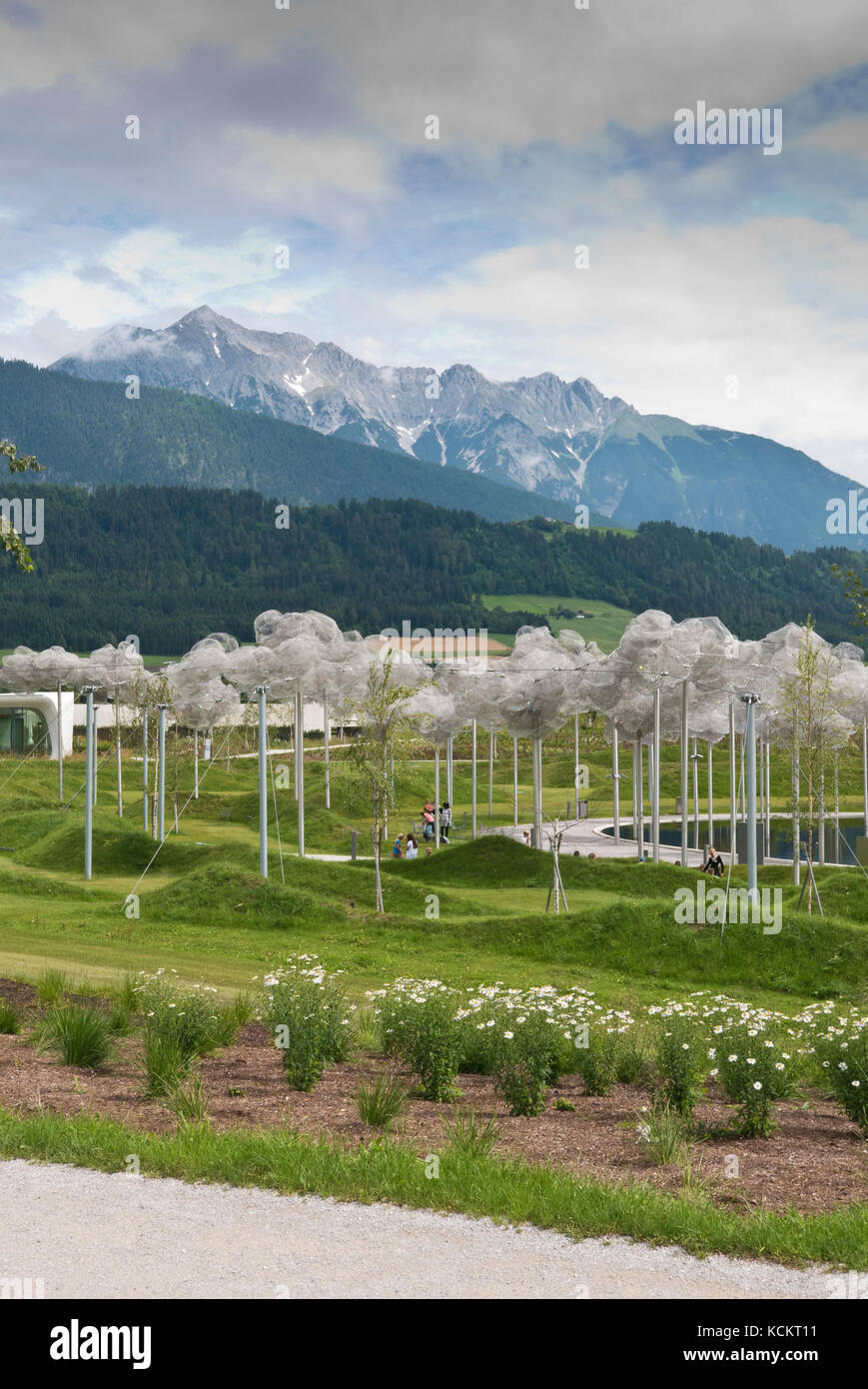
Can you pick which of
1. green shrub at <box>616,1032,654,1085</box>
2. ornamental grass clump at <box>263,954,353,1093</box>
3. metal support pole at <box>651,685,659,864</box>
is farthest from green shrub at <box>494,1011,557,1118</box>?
metal support pole at <box>651,685,659,864</box>

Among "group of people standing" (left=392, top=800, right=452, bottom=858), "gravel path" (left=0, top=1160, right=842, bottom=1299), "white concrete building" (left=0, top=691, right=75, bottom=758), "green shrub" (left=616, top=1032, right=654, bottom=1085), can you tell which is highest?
"white concrete building" (left=0, top=691, right=75, bottom=758)

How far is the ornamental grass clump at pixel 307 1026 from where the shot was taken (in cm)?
1156

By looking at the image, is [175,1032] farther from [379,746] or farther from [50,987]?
[379,746]

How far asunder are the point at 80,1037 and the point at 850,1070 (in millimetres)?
7408

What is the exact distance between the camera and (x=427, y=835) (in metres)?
51.3

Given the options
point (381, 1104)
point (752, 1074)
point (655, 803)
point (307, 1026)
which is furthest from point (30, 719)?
point (752, 1074)

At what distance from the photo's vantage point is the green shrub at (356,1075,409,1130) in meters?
10.2

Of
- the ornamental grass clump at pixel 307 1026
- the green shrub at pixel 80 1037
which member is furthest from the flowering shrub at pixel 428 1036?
the green shrub at pixel 80 1037

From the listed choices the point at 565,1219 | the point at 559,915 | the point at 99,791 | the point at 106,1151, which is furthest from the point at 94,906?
the point at 99,791

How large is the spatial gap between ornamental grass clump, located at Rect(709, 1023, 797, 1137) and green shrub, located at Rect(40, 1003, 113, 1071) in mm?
6061

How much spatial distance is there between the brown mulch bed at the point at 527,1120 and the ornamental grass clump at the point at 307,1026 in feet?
0.67

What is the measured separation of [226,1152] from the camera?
893cm

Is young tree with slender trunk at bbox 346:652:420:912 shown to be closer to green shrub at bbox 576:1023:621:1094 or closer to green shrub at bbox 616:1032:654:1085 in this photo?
green shrub at bbox 616:1032:654:1085

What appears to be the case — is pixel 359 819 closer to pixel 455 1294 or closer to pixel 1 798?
pixel 1 798
